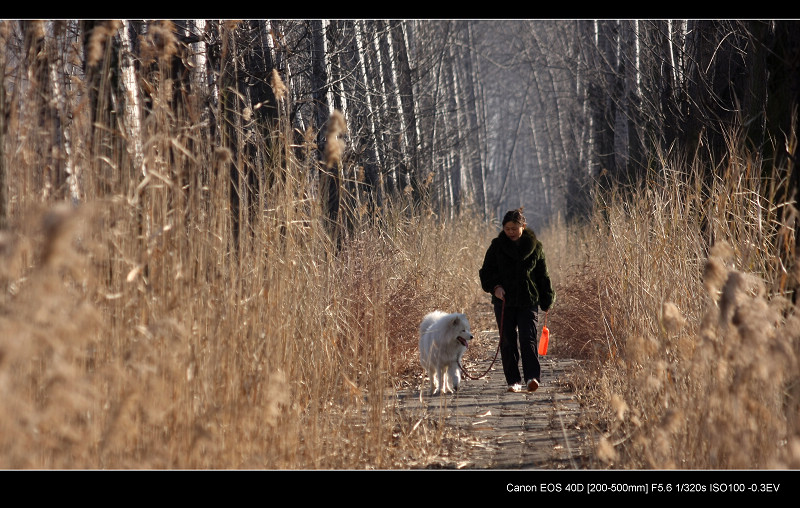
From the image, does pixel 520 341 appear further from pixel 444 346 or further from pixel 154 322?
pixel 154 322

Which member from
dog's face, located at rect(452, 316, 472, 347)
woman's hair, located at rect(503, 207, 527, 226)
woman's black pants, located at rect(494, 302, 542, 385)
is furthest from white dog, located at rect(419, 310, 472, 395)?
woman's hair, located at rect(503, 207, 527, 226)

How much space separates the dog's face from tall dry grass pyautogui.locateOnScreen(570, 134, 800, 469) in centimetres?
108

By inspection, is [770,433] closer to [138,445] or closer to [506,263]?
[138,445]

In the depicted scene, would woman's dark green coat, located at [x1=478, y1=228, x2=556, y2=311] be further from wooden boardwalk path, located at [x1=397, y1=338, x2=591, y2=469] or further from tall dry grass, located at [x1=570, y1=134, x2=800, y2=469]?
wooden boardwalk path, located at [x1=397, y1=338, x2=591, y2=469]

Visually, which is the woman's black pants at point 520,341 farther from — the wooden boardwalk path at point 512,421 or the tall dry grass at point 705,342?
the tall dry grass at point 705,342

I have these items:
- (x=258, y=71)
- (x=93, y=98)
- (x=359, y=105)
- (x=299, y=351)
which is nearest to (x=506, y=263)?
(x=299, y=351)

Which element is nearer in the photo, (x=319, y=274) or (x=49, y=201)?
(x=49, y=201)

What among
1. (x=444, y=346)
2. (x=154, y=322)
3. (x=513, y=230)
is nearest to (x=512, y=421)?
(x=444, y=346)

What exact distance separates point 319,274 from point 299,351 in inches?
38.7

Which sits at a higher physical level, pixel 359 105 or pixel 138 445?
pixel 359 105

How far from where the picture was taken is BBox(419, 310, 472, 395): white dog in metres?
7.26

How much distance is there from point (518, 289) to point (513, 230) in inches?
20.8

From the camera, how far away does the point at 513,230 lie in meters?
7.48

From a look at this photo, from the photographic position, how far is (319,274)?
254 inches
